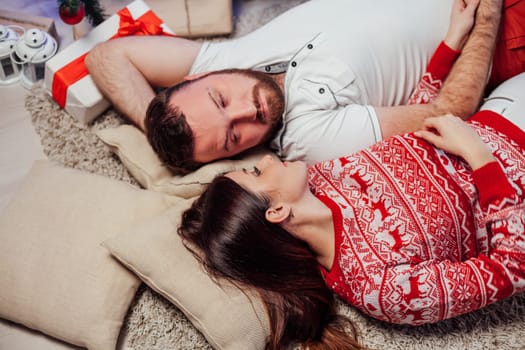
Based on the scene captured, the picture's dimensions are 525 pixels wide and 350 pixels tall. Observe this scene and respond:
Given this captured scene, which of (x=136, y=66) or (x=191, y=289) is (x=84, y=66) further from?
(x=191, y=289)

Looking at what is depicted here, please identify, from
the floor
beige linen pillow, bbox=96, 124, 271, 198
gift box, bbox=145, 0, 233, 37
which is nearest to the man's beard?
beige linen pillow, bbox=96, 124, 271, 198

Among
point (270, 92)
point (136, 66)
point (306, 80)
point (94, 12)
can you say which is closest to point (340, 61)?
point (306, 80)

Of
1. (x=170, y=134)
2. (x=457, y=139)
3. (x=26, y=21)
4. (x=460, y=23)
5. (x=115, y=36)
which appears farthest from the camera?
(x=26, y=21)

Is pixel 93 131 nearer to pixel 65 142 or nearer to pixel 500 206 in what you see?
pixel 65 142

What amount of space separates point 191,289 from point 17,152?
87cm

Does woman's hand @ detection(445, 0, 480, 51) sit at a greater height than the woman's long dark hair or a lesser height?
greater

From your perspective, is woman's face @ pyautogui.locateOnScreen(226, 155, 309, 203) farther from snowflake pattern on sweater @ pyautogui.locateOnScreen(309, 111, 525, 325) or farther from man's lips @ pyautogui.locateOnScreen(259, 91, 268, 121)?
man's lips @ pyautogui.locateOnScreen(259, 91, 268, 121)

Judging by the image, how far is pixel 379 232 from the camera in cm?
127

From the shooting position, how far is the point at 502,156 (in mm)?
1331

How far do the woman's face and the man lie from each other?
→ 20 cm

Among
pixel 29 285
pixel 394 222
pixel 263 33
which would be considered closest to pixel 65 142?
pixel 29 285

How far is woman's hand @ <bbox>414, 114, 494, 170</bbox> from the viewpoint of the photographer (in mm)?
1288

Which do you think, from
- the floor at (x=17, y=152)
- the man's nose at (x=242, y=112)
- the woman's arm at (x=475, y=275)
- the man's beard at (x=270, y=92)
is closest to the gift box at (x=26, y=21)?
the floor at (x=17, y=152)

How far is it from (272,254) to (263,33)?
2.52 feet
